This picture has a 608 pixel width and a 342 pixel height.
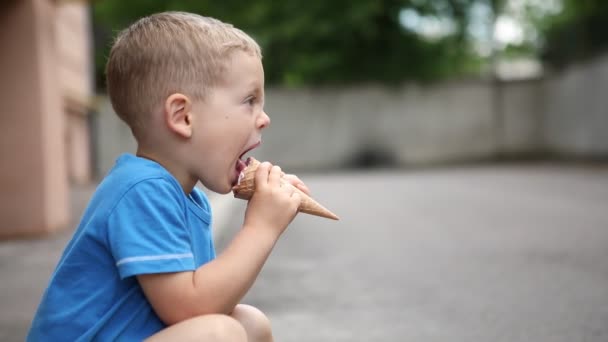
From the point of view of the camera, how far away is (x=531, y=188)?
10.7 meters

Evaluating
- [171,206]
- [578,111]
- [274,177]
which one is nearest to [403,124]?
[578,111]

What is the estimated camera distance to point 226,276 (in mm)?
1656

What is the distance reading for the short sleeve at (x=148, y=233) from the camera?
5.20 ft

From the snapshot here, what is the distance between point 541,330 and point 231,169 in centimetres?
181

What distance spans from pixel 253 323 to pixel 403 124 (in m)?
19.3

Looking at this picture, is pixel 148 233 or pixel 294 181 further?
pixel 294 181

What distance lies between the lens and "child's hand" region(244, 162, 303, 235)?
5.80 feet

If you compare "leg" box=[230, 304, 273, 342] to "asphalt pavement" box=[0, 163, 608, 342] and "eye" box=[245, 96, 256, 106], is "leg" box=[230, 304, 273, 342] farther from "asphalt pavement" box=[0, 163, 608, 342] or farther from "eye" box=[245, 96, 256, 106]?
"asphalt pavement" box=[0, 163, 608, 342]

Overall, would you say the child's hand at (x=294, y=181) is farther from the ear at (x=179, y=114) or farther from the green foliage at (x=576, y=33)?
the green foliage at (x=576, y=33)

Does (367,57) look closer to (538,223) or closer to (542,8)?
(542,8)

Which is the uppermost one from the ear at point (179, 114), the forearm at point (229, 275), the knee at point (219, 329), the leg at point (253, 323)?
the ear at point (179, 114)

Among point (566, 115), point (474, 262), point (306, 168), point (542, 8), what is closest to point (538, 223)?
point (474, 262)

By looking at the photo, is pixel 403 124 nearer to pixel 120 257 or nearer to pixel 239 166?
pixel 239 166

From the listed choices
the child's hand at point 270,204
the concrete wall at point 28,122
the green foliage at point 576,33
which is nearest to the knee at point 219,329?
the child's hand at point 270,204
